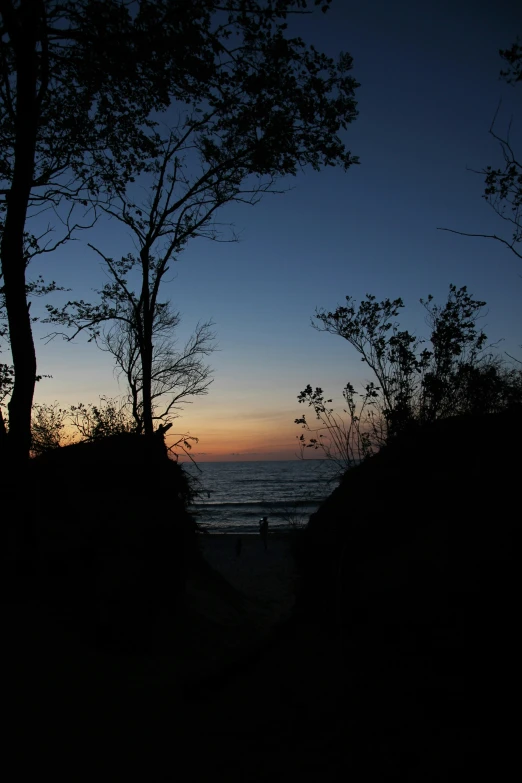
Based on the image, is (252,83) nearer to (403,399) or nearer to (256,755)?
(403,399)

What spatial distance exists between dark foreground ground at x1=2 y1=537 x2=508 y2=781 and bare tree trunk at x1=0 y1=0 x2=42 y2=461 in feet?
8.38

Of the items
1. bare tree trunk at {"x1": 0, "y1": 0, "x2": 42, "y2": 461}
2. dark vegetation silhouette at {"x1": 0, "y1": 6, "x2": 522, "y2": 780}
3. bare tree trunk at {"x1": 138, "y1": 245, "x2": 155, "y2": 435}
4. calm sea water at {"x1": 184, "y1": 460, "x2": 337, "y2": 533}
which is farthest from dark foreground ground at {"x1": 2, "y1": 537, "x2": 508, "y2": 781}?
calm sea water at {"x1": 184, "y1": 460, "x2": 337, "y2": 533}

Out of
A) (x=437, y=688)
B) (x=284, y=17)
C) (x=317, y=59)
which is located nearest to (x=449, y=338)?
(x=317, y=59)

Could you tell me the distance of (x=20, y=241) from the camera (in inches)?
274

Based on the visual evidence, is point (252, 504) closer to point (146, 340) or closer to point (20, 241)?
point (146, 340)

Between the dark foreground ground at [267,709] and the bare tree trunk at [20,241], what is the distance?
2554 mm

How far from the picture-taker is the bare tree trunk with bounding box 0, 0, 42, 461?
6789mm

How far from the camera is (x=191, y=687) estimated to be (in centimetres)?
622

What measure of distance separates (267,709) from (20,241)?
22.5 ft

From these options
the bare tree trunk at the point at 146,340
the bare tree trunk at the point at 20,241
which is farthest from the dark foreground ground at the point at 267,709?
the bare tree trunk at the point at 146,340

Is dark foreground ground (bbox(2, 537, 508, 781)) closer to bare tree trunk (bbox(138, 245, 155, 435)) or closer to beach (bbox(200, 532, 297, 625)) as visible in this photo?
beach (bbox(200, 532, 297, 625))

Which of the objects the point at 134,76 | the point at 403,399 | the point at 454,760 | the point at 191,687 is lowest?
the point at 191,687

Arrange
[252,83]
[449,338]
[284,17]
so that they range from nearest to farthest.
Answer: [284,17] < [252,83] < [449,338]

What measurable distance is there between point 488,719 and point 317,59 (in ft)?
31.0
